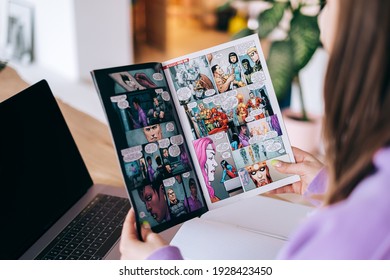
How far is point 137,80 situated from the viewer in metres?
0.86

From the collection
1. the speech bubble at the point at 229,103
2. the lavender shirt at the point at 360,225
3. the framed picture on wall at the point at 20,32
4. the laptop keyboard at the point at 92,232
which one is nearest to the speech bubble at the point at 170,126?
the speech bubble at the point at 229,103

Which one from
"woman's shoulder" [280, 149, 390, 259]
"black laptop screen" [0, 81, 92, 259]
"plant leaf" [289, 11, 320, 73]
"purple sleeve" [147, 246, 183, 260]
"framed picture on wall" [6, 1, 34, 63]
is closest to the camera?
Answer: "woman's shoulder" [280, 149, 390, 259]

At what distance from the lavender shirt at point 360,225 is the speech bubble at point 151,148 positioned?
340 millimetres

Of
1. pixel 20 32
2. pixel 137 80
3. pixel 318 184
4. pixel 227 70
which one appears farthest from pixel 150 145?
pixel 20 32

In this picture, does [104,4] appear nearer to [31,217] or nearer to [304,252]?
[31,217]

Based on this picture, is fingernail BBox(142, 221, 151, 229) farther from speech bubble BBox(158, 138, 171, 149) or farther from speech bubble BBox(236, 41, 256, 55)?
speech bubble BBox(236, 41, 256, 55)

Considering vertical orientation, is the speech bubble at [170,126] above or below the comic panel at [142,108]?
below

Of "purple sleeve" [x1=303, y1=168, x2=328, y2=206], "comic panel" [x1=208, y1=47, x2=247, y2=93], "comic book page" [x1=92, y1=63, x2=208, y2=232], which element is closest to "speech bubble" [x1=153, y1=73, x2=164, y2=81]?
"comic book page" [x1=92, y1=63, x2=208, y2=232]

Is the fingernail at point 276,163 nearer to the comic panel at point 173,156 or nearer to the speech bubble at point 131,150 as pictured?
the comic panel at point 173,156

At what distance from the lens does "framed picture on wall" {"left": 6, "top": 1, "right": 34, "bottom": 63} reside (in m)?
2.65

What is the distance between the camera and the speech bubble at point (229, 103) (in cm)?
94

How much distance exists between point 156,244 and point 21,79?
2.08ft

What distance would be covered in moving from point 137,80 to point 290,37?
3.60ft

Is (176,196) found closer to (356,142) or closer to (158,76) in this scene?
(158,76)
